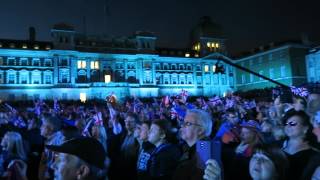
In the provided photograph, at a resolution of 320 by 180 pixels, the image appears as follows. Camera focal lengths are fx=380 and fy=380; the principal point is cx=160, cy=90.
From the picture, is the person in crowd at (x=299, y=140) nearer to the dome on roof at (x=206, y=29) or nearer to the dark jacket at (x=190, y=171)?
the dark jacket at (x=190, y=171)

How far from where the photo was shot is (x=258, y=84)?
8088cm

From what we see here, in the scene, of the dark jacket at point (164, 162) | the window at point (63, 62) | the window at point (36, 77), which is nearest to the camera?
the dark jacket at point (164, 162)

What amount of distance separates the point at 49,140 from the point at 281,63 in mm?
71526

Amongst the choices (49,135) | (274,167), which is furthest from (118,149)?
(274,167)

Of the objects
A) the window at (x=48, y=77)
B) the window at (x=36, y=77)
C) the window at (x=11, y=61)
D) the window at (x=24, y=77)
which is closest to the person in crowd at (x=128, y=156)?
the window at (x=48, y=77)

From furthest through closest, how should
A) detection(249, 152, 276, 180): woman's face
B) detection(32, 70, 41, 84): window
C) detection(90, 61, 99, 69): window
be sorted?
detection(90, 61, 99, 69): window, detection(32, 70, 41, 84): window, detection(249, 152, 276, 180): woman's face

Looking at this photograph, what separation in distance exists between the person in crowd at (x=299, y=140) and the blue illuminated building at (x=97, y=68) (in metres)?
66.2

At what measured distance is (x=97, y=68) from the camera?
245ft

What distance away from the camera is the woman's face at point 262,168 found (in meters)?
3.61

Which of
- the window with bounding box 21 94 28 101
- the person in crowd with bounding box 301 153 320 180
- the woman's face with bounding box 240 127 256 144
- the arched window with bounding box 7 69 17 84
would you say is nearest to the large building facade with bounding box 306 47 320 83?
the window with bounding box 21 94 28 101

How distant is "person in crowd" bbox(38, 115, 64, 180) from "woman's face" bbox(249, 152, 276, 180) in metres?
3.44

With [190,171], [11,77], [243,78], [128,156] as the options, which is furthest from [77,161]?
[243,78]

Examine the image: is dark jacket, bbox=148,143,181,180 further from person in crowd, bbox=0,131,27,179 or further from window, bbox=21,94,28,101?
window, bbox=21,94,28,101

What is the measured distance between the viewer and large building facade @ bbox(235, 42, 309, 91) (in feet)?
233
